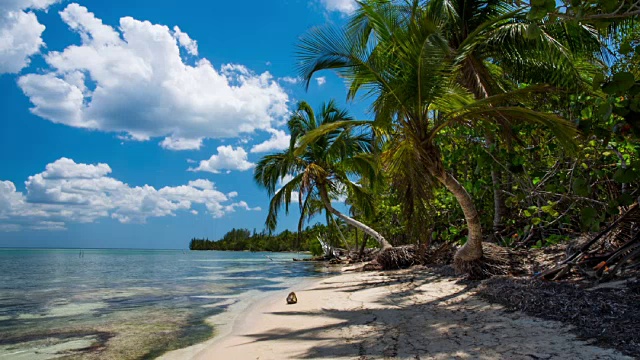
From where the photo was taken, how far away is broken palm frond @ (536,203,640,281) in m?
4.73

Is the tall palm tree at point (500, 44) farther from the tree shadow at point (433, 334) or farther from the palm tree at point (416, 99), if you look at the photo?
the tree shadow at point (433, 334)

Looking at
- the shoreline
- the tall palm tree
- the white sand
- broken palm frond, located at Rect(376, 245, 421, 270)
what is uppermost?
the tall palm tree

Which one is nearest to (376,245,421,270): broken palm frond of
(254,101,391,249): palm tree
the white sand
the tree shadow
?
(254,101,391,249): palm tree

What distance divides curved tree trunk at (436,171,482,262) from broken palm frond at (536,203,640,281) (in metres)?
1.08

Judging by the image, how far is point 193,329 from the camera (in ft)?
18.6

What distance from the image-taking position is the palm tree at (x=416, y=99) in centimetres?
561

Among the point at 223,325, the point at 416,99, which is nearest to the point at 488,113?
the point at 416,99

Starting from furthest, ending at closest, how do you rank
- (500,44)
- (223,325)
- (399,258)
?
(399,258) < (500,44) < (223,325)

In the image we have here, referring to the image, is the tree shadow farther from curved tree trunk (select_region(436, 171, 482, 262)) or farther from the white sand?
curved tree trunk (select_region(436, 171, 482, 262))

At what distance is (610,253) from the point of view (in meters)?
5.16

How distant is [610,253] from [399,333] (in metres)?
3.32

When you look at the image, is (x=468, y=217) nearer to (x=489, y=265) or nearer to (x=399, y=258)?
(x=489, y=265)

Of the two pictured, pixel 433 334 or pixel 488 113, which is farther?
pixel 488 113

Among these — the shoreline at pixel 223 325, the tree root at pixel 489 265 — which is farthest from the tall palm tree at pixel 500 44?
the shoreline at pixel 223 325
